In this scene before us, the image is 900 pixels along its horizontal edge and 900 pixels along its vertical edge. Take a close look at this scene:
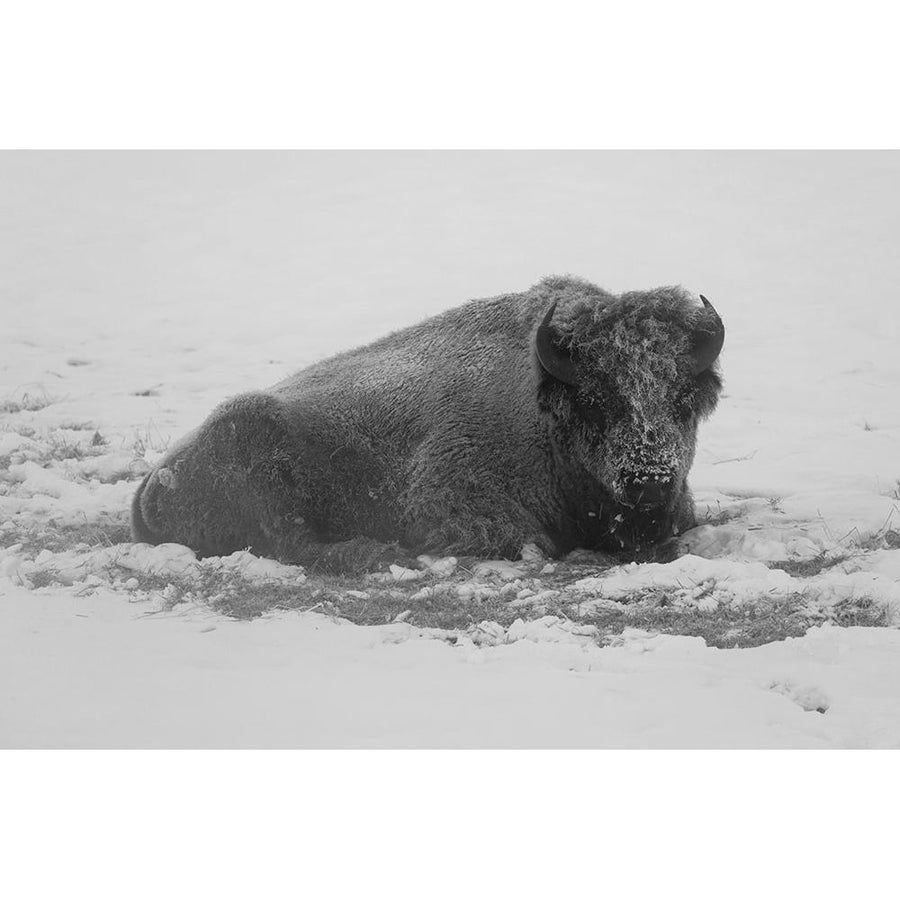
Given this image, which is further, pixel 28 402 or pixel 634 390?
pixel 28 402

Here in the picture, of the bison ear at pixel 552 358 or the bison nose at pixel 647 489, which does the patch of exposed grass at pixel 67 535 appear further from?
the bison nose at pixel 647 489

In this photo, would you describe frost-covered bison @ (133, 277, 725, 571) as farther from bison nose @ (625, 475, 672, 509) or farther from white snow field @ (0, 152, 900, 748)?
white snow field @ (0, 152, 900, 748)

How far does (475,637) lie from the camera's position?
5.28 metres

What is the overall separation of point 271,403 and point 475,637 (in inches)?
105

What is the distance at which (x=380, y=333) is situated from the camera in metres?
12.2

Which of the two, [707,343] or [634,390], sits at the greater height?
[707,343]

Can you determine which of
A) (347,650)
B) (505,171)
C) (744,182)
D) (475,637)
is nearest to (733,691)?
(475,637)

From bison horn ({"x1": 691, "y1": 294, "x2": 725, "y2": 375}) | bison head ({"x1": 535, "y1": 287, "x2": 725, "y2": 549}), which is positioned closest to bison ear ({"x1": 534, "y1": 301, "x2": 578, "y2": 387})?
bison head ({"x1": 535, "y1": 287, "x2": 725, "y2": 549})

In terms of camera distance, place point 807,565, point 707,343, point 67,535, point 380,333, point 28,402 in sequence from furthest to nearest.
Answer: point 380,333, point 28,402, point 67,535, point 707,343, point 807,565

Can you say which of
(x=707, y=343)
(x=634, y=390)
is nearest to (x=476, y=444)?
(x=634, y=390)

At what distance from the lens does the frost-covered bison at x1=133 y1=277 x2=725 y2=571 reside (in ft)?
21.7

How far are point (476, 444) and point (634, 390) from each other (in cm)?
108

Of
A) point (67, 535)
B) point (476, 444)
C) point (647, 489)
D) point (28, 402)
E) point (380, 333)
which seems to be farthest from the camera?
point (380, 333)

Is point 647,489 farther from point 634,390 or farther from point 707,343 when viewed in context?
point 707,343
